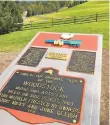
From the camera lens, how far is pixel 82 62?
8.04 metres

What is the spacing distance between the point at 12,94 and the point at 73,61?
2.89m

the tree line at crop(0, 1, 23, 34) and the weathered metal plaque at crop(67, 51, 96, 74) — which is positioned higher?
the tree line at crop(0, 1, 23, 34)

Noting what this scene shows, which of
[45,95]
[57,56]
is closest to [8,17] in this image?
[57,56]

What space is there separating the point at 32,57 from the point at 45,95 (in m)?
2.55

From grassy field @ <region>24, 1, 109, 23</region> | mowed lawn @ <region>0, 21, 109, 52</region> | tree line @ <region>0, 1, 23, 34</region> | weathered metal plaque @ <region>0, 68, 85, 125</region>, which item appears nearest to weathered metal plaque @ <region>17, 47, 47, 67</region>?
weathered metal plaque @ <region>0, 68, 85, 125</region>

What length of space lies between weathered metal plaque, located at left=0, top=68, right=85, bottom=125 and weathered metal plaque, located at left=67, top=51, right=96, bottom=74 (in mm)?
631

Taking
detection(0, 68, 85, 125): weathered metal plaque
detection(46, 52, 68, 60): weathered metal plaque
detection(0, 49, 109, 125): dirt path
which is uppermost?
detection(46, 52, 68, 60): weathered metal plaque

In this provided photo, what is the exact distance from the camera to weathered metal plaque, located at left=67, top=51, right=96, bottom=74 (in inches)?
302

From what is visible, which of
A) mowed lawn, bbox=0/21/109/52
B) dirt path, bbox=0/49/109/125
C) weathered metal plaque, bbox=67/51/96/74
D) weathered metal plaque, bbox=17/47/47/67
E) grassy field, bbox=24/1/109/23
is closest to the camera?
weathered metal plaque, bbox=67/51/96/74

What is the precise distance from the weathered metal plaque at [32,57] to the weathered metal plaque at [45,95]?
0.67 meters

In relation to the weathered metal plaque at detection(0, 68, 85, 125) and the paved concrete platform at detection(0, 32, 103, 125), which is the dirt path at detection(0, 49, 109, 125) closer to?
the paved concrete platform at detection(0, 32, 103, 125)

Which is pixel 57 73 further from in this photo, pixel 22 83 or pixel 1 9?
pixel 1 9

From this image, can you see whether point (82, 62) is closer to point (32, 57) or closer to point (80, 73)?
point (80, 73)

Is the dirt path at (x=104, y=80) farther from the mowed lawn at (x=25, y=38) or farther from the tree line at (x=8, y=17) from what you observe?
the tree line at (x=8, y=17)
